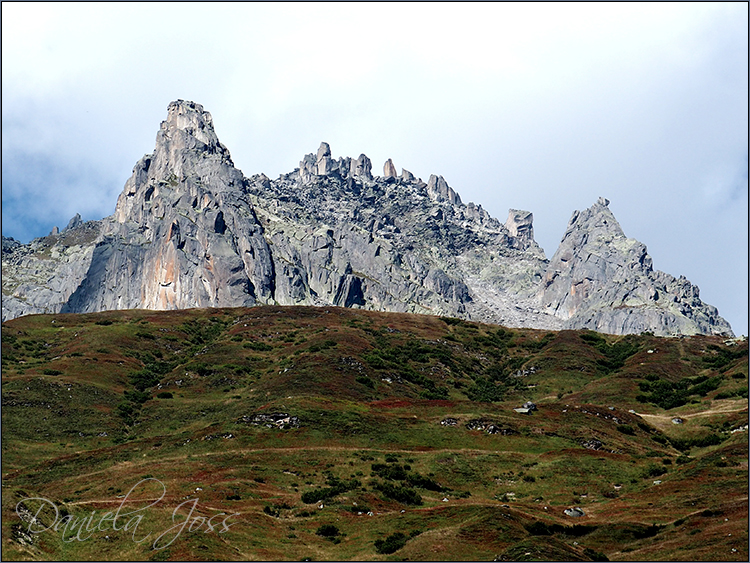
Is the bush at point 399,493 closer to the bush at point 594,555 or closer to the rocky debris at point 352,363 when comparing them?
the bush at point 594,555

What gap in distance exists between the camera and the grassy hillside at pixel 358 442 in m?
45.6

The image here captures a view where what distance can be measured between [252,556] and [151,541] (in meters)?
6.71

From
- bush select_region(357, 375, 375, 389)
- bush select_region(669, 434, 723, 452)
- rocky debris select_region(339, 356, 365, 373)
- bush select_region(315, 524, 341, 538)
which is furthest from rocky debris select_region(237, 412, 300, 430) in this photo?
bush select_region(669, 434, 723, 452)

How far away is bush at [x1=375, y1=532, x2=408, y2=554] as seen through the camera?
45.0 m

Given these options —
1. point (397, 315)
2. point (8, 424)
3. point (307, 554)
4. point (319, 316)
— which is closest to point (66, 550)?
point (307, 554)

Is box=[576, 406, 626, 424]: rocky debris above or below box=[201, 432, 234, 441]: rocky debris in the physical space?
above

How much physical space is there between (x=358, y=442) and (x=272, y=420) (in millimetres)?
11368

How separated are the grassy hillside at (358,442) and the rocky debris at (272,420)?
8.9 inches

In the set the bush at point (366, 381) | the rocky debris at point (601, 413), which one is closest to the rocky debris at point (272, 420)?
the bush at point (366, 381)

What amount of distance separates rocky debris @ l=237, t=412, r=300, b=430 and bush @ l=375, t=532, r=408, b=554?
1347 inches

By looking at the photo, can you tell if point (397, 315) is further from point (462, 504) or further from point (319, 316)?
point (462, 504)

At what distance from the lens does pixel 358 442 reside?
253ft

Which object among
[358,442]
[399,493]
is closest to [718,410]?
[358,442]

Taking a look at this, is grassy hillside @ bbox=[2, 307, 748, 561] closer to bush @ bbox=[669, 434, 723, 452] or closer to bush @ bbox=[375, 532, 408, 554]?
A: bush @ bbox=[375, 532, 408, 554]
